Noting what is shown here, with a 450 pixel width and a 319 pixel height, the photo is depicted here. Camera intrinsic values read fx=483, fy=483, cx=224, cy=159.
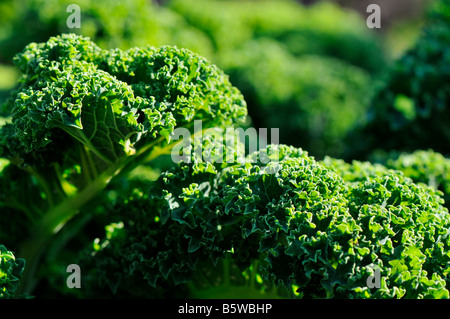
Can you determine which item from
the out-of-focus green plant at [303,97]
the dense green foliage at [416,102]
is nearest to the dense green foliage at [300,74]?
the out-of-focus green plant at [303,97]

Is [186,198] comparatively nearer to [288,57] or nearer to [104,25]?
[104,25]

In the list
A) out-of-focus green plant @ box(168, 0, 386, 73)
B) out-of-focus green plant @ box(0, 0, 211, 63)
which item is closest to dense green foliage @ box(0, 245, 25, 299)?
out-of-focus green plant @ box(0, 0, 211, 63)

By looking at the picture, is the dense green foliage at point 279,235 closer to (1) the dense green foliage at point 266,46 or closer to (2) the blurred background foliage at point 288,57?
(2) the blurred background foliage at point 288,57

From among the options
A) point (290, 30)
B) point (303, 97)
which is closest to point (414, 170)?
point (303, 97)

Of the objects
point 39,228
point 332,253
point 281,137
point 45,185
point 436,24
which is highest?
point 436,24

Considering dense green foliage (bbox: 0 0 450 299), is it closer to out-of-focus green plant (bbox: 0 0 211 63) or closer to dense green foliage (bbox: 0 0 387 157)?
out-of-focus green plant (bbox: 0 0 211 63)

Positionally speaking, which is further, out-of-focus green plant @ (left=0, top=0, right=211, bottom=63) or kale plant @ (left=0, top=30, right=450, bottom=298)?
out-of-focus green plant @ (left=0, top=0, right=211, bottom=63)

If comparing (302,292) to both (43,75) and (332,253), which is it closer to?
(332,253)

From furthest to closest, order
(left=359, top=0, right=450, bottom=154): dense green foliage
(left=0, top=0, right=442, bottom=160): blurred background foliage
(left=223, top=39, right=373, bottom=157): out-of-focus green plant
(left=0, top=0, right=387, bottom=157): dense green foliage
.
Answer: (left=223, top=39, right=373, bottom=157): out-of-focus green plant
(left=0, top=0, right=387, bottom=157): dense green foliage
(left=0, top=0, right=442, bottom=160): blurred background foliage
(left=359, top=0, right=450, bottom=154): dense green foliage

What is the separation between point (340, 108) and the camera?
5418mm

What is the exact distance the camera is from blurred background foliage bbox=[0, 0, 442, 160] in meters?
4.49
